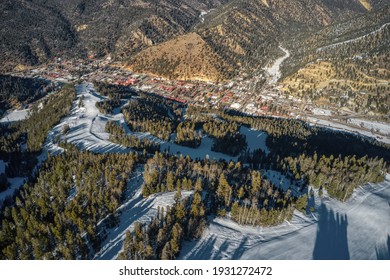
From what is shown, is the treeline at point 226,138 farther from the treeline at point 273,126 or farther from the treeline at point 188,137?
the treeline at point 273,126

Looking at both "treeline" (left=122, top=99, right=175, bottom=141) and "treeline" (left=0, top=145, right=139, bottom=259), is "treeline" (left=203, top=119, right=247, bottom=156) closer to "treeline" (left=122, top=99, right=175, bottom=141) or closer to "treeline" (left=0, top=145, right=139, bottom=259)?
"treeline" (left=122, top=99, right=175, bottom=141)

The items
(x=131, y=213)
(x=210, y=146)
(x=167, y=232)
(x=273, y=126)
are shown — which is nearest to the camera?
(x=167, y=232)

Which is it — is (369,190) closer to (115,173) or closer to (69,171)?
(115,173)

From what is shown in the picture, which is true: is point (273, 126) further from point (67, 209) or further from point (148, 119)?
point (67, 209)

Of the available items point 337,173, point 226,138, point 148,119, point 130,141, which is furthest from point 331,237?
point 148,119

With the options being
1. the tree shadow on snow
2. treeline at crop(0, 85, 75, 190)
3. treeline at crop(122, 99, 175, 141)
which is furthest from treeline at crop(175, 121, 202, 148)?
treeline at crop(0, 85, 75, 190)
